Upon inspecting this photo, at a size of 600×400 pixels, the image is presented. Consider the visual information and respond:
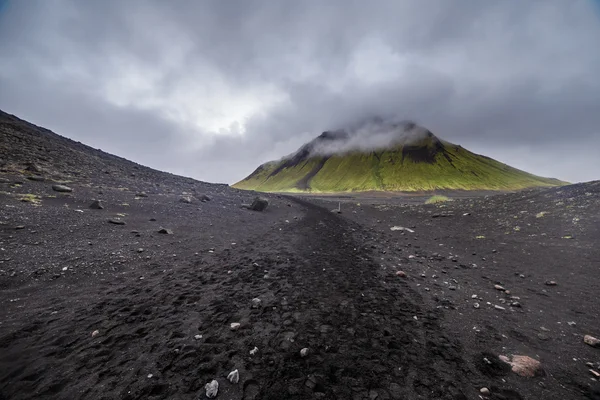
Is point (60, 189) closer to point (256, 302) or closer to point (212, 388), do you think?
point (256, 302)

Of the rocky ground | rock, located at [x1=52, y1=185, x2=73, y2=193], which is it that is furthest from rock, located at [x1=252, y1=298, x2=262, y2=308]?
rock, located at [x1=52, y1=185, x2=73, y2=193]

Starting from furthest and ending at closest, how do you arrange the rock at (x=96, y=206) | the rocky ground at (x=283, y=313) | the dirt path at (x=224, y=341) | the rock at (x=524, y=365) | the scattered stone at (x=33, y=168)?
the scattered stone at (x=33, y=168) → the rock at (x=96, y=206) → the rock at (x=524, y=365) → the rocky ground at (x=283, y=313) → the dirt path at (x=224, y=341)

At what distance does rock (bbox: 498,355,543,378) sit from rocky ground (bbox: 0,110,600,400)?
1.1 inches

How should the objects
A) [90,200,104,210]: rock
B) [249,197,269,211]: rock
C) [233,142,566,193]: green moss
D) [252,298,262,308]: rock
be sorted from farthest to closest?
[233,142,566,193]: green moss
[249,197,269,211]: rock
[90,200,104,210]: rock
[252,298,262,308]: rock

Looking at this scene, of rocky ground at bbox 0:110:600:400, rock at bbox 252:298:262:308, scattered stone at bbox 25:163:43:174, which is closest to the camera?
rocky ground at bbox 0:110:600:400

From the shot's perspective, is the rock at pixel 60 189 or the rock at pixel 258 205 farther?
the rock at pixel 258 205

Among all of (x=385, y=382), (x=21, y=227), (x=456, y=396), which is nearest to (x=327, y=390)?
(x=385, y=382)

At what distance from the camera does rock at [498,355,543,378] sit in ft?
11.2

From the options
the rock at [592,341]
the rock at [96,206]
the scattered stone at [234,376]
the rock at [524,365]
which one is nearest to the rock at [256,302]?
the scattered stone at [234,376]

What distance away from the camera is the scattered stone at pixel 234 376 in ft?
10.3

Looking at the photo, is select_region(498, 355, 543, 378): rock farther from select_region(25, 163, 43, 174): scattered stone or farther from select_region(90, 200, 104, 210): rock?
select_region(25, 163, 43, 174): scattered stone

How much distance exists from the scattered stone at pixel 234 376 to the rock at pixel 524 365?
13.7 feet

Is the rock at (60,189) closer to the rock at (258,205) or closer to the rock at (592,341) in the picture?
the rock at (258,205)

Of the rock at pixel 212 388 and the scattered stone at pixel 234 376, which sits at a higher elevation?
the rock at pixel 212 388
